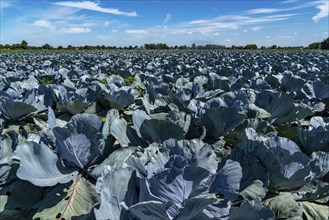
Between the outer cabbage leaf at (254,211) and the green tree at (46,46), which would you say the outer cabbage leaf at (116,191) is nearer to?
the outer cabbage leaf at (254,211)

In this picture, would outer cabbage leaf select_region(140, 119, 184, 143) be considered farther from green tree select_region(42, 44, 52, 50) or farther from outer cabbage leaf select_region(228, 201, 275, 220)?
green tree select_region(42, 44, 52, 50)

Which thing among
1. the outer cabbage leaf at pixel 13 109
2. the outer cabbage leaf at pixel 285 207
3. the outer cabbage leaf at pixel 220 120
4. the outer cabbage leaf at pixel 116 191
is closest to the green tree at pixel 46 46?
the outer cabbage leaf at pixel 13 109

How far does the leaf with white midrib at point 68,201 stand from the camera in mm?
1632

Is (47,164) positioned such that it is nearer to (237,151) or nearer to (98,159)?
(98,159)

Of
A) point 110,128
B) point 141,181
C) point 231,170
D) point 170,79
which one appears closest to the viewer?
point 141,181

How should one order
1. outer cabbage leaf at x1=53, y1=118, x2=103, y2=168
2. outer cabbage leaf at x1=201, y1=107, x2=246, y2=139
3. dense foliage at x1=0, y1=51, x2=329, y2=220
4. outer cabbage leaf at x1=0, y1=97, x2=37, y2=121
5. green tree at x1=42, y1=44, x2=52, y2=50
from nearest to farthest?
dense foliage at x1=0, y1=51, x2=329, y2=220, outer cabbage leaf at x1=53, y1=118, x2=103, y2=168, outer cabbage leaf at x1=201, y1=107, x2=246, y2=139, outer cabbage leaf at x1=0, y1=97, x2=37, y2=121, green tree at x1=42, y1=44, x2=52, y2=50

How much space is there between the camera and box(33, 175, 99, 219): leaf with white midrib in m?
1.63

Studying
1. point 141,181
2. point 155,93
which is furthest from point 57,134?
point 155,93

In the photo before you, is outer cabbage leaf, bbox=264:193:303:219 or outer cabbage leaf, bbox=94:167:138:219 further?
outer cabbage leaf, bbox=264:193:303:219

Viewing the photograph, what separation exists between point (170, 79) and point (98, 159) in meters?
3.68

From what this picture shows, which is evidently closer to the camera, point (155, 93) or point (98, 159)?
point (98, 159)

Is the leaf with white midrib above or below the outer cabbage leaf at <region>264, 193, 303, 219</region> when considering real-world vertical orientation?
below

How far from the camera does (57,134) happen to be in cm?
177

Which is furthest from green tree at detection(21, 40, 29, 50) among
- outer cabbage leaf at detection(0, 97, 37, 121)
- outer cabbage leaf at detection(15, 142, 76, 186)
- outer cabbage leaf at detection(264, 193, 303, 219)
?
outer cabbage leaf at detection(264, 193, 303, 219)
